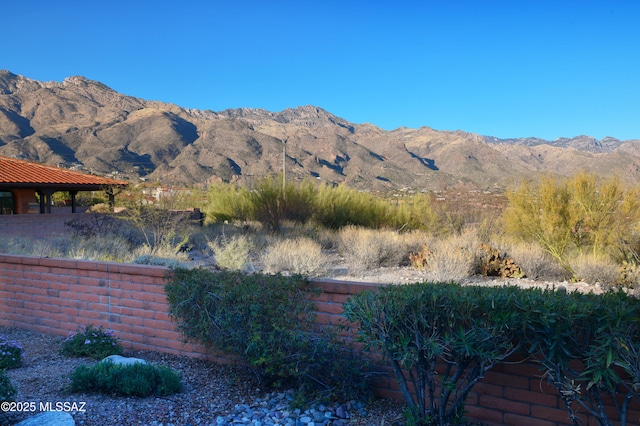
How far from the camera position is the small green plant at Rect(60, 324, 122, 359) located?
6301 millimetres

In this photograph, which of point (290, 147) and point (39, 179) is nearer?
point (39, 179)

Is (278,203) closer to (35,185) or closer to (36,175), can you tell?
(35,185)

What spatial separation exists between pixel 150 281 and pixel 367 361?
3066 mm

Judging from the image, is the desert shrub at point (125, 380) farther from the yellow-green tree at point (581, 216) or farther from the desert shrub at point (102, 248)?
the yellow-green tree at point (581, 216)

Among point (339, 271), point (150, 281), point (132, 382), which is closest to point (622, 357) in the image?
point (132, 382)

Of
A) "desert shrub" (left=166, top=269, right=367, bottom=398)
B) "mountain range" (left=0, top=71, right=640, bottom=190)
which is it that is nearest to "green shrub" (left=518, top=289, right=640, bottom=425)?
"desert shrub" (left=166, top=269, right=367, bottom=398)

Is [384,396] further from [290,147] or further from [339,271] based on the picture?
[290,147]

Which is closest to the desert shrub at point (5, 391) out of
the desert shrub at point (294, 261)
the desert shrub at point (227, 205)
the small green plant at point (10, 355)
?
the small green plant at point (10, 355)

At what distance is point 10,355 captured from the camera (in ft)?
19.1

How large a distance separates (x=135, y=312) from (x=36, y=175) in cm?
1969

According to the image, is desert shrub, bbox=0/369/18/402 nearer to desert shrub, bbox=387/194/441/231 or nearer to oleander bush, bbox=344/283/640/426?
oleander bush, bbox=344/283/640/426

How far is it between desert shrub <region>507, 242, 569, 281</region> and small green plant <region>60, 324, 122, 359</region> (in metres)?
8.39

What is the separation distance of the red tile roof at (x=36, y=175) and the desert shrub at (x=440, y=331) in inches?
824

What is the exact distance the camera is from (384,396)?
5.01 meters
